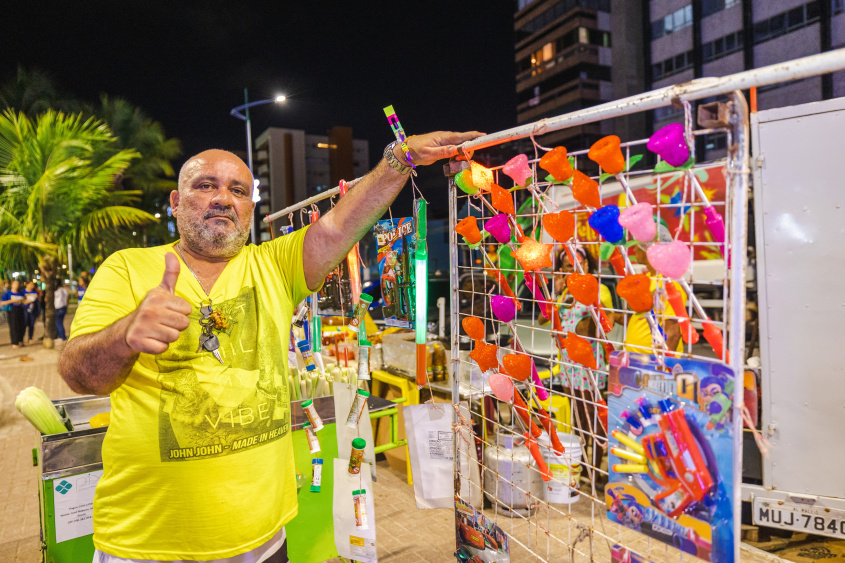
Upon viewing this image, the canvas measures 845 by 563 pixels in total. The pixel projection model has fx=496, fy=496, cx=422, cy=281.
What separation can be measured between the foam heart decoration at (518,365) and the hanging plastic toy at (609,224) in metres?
0.57

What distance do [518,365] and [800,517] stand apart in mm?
2675

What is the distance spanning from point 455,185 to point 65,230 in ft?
41.9

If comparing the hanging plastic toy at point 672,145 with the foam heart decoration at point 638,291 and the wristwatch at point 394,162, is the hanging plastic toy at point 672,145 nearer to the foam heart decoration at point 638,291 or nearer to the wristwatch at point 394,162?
the foam heart decoration at point 638,291

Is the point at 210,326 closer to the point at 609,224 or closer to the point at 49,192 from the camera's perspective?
the point at 609,224

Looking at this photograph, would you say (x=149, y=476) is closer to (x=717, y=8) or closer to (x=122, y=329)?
(x=122, y=329)

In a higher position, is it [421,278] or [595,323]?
[421,278]

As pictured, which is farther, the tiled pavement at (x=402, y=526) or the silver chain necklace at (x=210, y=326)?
the tiled pavement at (x=402, y=526)

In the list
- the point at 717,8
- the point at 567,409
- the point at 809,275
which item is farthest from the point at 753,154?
the point at 717,8

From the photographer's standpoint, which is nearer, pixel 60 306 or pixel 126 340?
pixel 126 340

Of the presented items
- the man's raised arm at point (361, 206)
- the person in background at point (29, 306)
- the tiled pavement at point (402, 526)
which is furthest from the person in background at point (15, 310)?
the man's raised arm at point (361, 206)

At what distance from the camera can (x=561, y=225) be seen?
5.05 feet

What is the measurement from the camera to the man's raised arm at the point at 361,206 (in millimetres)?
1764

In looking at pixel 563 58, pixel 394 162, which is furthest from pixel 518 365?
pixel 563 58

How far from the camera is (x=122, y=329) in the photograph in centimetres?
138
